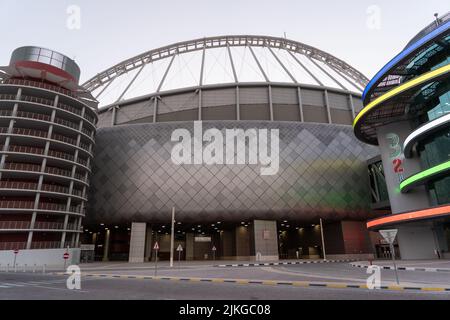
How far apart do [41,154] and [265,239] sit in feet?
122

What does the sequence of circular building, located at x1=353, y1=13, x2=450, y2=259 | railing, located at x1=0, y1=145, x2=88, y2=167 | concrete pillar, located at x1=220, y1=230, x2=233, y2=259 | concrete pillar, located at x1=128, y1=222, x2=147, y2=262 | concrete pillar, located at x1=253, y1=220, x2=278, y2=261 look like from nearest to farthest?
circular building, located at x1=353, y1=13, x2=450, y2=259, railing, located at x1=0, y1=145, x2=88, y2=167, concrete pillar, located at x1=128, y1=222, x2=147, y2=262, concrete pillar, located at x1=253, y1=220, x2=278, y2=261, concrete pillar, located at x1=220, y1=230, x2=233, y2=259

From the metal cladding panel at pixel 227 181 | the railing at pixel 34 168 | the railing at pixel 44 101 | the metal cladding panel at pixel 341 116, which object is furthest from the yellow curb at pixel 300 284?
the metal cladding panel at pixel 341 116

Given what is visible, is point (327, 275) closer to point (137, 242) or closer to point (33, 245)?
point (137, 242)

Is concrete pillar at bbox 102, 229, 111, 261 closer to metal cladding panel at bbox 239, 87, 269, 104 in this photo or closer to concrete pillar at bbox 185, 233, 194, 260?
concrete pillar at bbox 185, 233, 194, 260

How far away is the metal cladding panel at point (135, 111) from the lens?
59603mm

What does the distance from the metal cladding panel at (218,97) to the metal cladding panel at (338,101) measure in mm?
21291

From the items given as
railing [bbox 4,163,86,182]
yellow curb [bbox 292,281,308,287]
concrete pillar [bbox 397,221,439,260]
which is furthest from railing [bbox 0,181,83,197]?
concrete pillar [bbox 397,221,439,260]

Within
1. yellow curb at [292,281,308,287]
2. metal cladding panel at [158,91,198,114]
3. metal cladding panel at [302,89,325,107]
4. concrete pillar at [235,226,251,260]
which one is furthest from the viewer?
metal cladding panel at [302,89,325,107]

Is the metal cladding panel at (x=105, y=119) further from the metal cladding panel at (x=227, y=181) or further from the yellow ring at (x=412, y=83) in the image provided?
the yellow ring at (x=412, y=83)

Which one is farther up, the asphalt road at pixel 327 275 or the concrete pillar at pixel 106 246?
the concrete pillar at pixel 106 246

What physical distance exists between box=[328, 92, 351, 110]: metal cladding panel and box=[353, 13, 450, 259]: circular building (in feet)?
72.3

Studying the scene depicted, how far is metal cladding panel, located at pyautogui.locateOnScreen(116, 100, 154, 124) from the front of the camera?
59603 mm

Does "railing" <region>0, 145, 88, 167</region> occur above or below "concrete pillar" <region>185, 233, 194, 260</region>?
above
